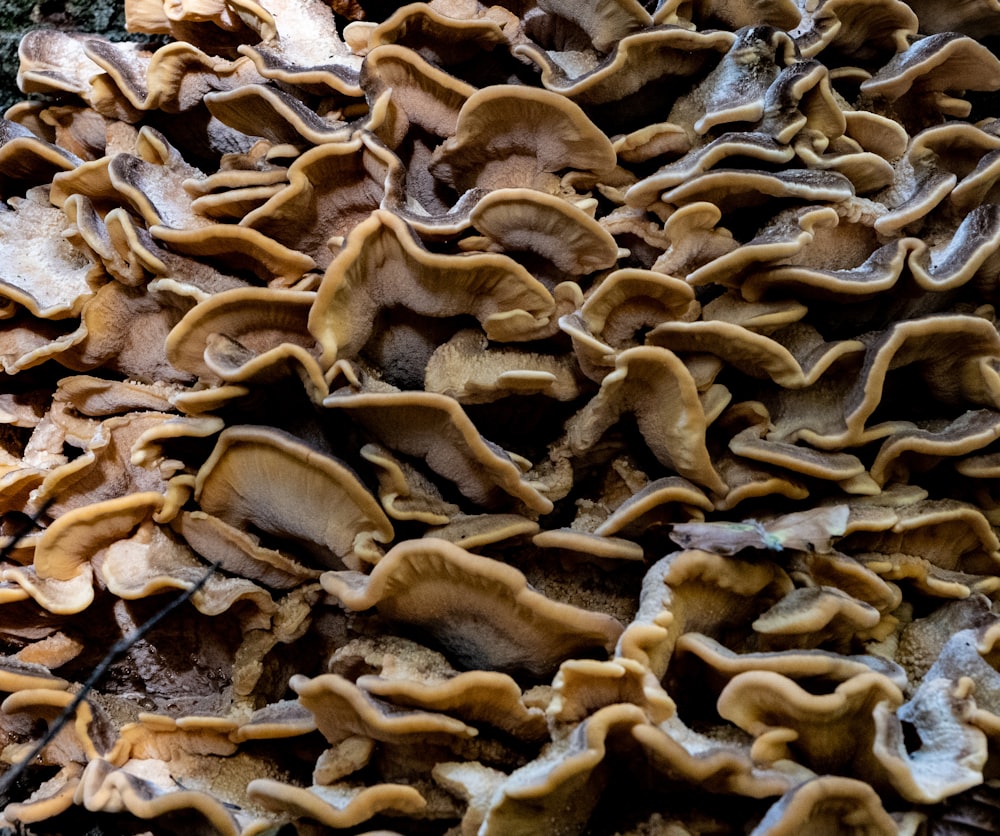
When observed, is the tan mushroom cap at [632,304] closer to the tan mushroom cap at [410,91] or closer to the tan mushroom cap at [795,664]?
the tan mushroom cap at [410,91]

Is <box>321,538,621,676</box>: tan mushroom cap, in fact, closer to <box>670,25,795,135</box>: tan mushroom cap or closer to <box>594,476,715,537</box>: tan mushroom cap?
<box>594,476,715,537</box>: tan mushroom cap

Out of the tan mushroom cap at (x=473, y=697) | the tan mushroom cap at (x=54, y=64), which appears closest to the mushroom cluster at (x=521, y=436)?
the tan mushroom cap at (x=473, y=697)

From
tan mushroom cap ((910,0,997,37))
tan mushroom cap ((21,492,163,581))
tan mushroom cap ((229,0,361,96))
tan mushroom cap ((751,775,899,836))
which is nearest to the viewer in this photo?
tan mushroom cap ((751,775,899,836))

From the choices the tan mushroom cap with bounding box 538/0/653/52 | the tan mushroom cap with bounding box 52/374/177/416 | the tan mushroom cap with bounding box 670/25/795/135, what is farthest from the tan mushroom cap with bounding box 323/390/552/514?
the tan mushroom cap with bounding box 538/0/653/52

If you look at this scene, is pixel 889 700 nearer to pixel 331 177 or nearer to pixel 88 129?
pixel 331 177

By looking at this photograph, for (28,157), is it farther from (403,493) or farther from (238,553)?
(403,493)

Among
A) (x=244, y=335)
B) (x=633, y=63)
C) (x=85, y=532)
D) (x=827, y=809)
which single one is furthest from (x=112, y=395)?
(x=827, y=809)

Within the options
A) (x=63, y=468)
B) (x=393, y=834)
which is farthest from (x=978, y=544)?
(x=63, y=468)
